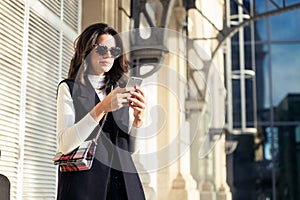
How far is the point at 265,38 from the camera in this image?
9195 mm

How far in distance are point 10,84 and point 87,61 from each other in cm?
85

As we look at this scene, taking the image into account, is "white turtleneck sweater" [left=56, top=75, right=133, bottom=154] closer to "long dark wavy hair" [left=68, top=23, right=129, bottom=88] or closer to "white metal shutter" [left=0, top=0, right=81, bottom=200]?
"long dark wavy hair" [left=68, top=23, right=129, bottom=88]

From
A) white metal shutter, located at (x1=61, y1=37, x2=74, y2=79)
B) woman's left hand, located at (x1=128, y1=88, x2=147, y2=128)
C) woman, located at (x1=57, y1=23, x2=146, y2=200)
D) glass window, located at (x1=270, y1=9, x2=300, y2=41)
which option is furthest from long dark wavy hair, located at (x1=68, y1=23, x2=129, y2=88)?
glass window, located at (x1=270, y1=9, x2=300, y2=41)

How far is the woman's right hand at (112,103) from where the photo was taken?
4.30ft

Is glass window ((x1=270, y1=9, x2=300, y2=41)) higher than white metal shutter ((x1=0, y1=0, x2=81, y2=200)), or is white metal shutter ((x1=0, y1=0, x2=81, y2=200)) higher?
glass window ((x1=270, y1=9, x2=300, y2=41))

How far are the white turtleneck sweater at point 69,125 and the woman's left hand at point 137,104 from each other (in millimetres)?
65

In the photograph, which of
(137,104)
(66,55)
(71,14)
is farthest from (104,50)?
(71,14)

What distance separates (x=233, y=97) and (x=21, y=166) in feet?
22.0

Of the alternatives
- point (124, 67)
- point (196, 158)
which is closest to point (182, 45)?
point (196, 158)

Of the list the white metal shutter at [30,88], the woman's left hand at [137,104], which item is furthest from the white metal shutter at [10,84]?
the woman's left hand at [137,104]

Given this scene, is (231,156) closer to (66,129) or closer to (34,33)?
(34,33)

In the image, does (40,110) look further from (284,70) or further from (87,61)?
(284,70)

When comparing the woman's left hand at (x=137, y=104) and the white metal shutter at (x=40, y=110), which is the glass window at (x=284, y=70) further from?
the woman's left hand at (x=137, y=104)

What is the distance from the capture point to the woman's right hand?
4.30 ft
